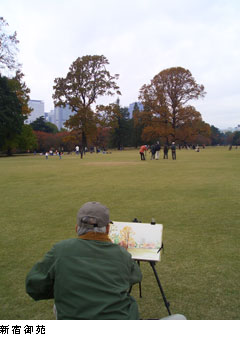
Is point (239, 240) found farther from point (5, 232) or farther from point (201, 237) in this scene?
point (5, 232)

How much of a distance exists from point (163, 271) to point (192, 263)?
563 millimetres

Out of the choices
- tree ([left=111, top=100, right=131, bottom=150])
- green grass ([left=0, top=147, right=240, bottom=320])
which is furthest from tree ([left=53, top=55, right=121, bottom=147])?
tree ([left=111, top=100, right=131, bottom=150])

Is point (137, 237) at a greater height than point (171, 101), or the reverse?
point (171, 101)

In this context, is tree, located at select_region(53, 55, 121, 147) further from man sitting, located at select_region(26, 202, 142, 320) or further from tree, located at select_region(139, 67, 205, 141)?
man sitting, located at select_region(26, 202, 142, 320)

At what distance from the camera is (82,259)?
2.18 metres

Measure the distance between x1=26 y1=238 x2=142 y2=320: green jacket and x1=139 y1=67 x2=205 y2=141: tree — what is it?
57.0 meters

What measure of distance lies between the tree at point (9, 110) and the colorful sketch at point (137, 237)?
2075 inches

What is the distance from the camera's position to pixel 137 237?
3.41 m

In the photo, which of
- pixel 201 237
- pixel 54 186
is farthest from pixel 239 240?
pixel 54 186

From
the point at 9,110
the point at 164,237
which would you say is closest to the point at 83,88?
the point at 9,110

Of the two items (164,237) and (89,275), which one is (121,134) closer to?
(164,237)

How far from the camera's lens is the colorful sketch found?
3332 millimetres

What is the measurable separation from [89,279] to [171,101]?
6064 centimetres

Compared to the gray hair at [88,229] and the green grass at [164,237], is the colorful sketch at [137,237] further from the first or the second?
the gray hair at [88,229]
